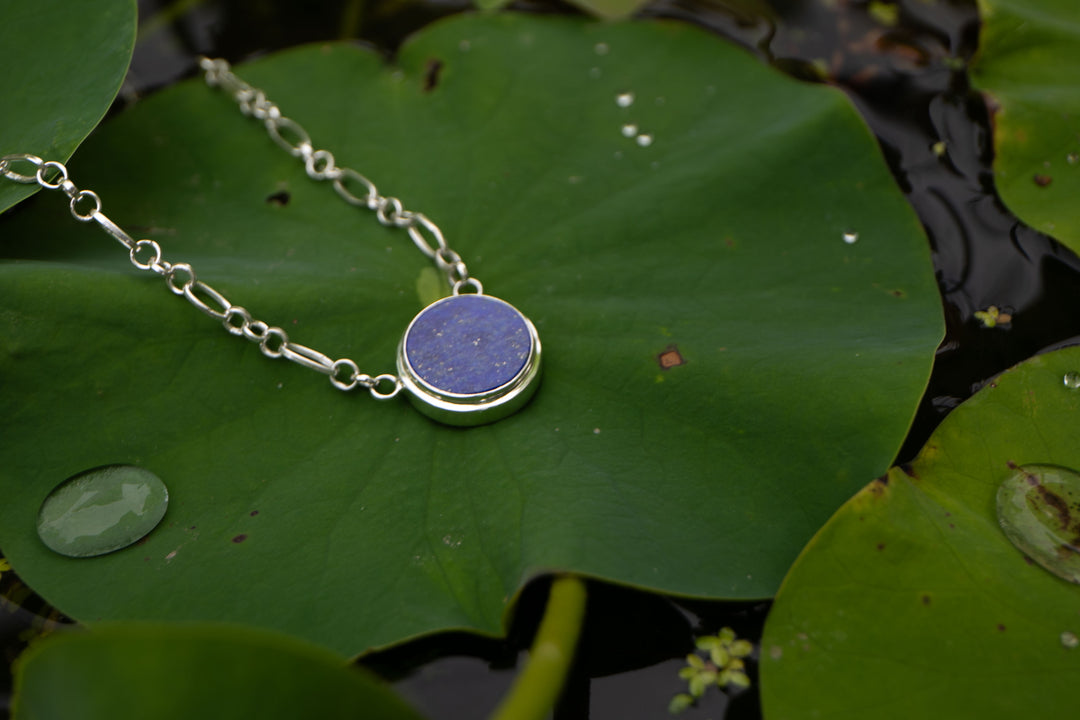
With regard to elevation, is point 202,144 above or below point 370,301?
above

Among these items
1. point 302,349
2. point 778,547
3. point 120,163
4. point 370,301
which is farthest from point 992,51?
point 120,163

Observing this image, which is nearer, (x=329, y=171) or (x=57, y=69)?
(x=57, y=69)

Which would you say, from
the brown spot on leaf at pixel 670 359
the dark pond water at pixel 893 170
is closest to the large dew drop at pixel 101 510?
the dark pond water at pixel 893 170

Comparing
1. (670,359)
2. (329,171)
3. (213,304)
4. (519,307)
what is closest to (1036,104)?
(670,359)

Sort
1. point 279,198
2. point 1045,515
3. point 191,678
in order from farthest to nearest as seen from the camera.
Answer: point 279,198
point 1045,515
point 191,678

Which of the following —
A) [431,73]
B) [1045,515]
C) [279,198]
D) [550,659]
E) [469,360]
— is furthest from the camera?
[431,73]

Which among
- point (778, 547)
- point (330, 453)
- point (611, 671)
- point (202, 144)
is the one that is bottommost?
point (611, 671)

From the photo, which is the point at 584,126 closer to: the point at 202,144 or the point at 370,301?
the point at 370,301

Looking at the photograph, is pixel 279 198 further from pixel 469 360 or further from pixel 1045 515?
pixel 1045 515

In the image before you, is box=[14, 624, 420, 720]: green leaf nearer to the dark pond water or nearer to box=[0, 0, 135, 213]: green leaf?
the dark pond water
